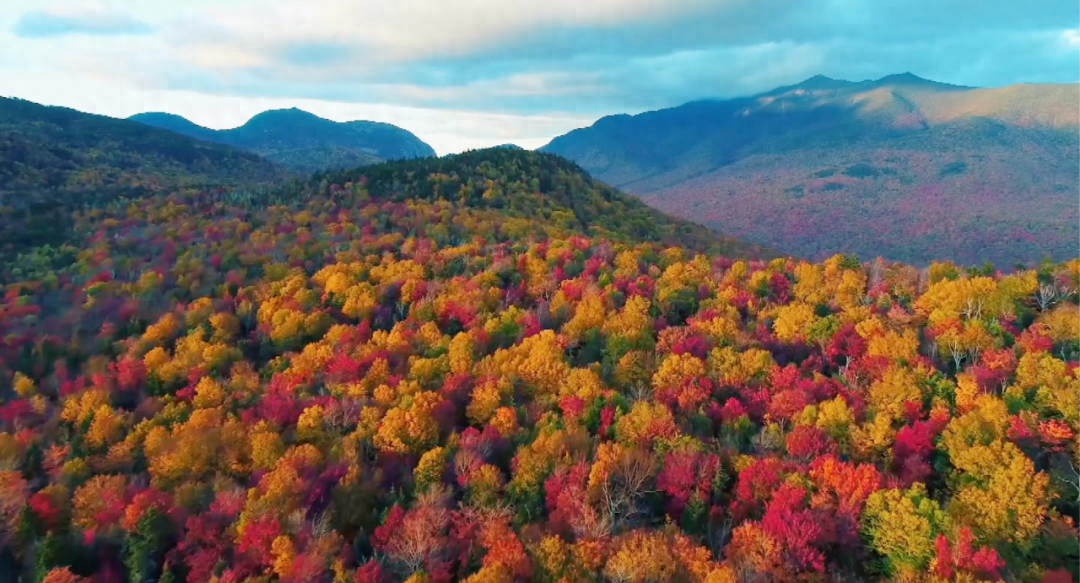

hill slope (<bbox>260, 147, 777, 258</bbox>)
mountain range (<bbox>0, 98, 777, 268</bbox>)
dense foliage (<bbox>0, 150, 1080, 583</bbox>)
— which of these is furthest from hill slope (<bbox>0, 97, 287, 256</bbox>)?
hill slope (<bbox>260, 147, 777, 258</bbox>)

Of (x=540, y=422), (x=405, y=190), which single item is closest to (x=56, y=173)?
(x=405, y=190)

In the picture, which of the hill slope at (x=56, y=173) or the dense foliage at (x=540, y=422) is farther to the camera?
the hill slope at (x=56, y=173)

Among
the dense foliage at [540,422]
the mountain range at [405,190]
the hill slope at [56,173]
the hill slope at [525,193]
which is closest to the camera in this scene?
the dense foliage at [540,422]

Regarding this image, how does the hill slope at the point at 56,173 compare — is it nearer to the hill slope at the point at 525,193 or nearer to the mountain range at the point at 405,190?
the mountain range at the point at 405,190

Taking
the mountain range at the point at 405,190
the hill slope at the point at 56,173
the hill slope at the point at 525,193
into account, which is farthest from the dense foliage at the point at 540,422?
the hill slope at the point at 525,193

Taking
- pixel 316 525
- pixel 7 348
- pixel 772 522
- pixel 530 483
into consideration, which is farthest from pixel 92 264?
pixel 772 522

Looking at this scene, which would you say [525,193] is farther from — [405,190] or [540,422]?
[540,422]
